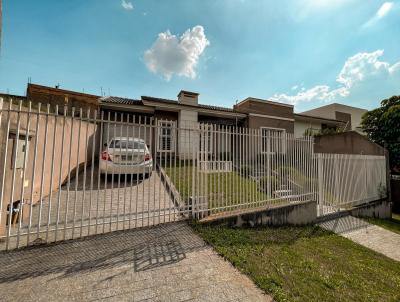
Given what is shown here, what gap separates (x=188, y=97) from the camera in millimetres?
15273

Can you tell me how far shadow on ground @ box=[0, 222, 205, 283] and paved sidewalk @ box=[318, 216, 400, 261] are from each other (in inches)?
196

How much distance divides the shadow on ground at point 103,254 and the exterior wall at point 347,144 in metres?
11.6

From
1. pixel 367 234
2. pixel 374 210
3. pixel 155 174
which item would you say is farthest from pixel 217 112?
pixel 155 174

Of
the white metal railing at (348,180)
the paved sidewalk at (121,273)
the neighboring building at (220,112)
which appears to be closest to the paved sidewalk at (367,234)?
the white metal railing at (348,180)

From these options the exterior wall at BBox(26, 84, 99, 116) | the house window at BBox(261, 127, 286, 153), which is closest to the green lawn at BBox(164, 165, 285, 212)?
the house window at BBox(261, 127, 286, 153)

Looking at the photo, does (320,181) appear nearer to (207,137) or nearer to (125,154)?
(207,137)

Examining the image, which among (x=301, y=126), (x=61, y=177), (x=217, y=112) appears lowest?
(x=61, y=177)

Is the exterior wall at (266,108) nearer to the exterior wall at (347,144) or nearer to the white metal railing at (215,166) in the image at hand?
the exterior wall at (347,144)

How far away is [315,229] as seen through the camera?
575 cm

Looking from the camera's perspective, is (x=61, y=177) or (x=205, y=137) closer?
(x=61, y=177)

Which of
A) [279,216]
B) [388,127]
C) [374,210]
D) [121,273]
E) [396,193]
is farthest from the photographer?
[388,127]

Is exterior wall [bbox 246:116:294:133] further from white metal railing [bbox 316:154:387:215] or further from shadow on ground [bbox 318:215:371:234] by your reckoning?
shadow on ground [bbox 318:215:371:234]

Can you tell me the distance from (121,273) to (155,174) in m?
1.83

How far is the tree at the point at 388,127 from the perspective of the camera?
38.9 feet
